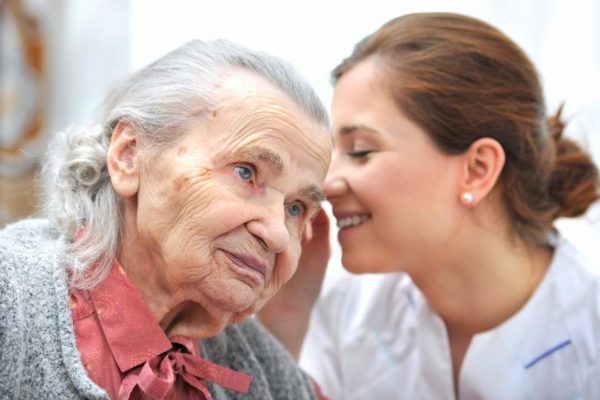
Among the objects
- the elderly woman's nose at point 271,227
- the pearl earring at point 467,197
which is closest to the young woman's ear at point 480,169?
the pearl earring at point 467,197

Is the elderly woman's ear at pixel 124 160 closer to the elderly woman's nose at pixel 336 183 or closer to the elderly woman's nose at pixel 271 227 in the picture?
Result: the elderly woman's nose at pixel 271 227

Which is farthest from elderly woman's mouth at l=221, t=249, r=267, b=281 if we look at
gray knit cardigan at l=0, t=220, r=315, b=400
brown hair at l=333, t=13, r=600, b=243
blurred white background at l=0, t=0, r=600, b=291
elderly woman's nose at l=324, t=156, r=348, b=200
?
blurred white background at l=0, t=0, r=600, b=291

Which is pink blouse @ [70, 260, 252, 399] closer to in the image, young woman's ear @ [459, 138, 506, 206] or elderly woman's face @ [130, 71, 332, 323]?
elderly woman's face @ [130, 71, 332, 323]

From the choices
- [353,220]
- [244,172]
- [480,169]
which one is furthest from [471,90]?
[244,172]

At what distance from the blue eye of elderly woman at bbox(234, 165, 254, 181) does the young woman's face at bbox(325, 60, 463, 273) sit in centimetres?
54

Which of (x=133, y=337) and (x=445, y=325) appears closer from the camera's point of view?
(x=133, y=337)

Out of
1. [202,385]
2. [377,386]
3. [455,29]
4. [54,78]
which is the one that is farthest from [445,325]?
[54,78]

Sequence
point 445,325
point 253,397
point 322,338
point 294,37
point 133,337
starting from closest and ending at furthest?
point 133,337, point 253,397, point 445,325, point 322,338, point 294,37

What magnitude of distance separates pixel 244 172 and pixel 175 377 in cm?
36

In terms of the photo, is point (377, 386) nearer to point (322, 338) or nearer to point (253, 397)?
point (322, 338)

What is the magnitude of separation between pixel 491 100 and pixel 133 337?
3.33 feet

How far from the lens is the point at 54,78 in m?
3.66

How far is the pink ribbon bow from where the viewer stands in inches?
43.3

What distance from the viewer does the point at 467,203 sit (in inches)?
68.0
